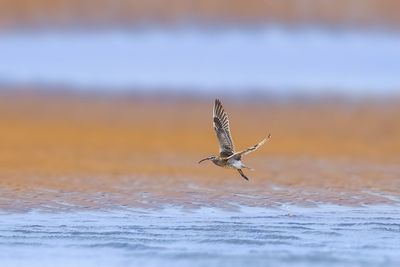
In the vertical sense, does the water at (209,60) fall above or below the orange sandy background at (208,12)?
below

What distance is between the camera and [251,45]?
18188 mm

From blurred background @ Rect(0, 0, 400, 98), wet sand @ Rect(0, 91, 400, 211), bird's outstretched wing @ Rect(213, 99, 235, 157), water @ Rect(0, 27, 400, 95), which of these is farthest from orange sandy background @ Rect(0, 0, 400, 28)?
bird's outstretched wing @ Rect(213, 99, 235, 157)

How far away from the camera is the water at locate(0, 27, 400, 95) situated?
16141 millimetres

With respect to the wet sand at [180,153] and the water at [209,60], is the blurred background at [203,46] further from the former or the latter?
the wet sand at [180,153]

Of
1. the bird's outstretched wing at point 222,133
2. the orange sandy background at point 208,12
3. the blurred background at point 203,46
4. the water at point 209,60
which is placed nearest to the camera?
the bird's outstretched wing at point 222,133

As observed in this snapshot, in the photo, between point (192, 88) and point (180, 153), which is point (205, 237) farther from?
point (192, 88)

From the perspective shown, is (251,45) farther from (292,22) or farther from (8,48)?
(8,48)

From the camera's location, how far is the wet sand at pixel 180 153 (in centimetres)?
924

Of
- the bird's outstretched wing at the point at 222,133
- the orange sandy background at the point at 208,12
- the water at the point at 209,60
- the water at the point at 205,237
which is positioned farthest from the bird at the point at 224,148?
the orange sandy background at the point at 208,12

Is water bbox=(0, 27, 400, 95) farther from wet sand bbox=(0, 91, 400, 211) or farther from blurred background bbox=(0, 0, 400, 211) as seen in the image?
wet sand bbox=(0, 91, 400, 211)

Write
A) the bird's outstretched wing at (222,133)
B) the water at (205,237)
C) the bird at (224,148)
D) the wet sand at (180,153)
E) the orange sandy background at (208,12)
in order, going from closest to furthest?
the water at (205,237) → the bird at (224,148) → the bird's outstretched wing at (222,133) → the wet sand at (180,153) → the orange sandy background at (208,12)

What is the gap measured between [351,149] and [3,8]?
8.74 meters

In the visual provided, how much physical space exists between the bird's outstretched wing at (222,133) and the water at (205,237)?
1.21 ft

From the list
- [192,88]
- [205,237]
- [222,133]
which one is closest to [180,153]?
[222,133]
